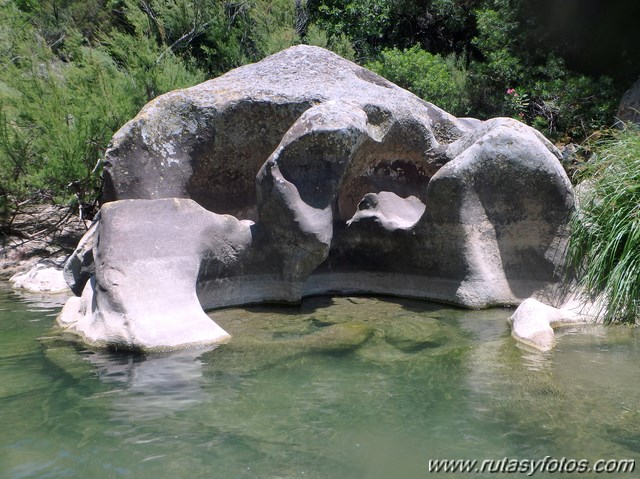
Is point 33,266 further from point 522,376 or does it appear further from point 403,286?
point 522,376

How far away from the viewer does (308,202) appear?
6340 millimetres

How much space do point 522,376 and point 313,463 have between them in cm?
176

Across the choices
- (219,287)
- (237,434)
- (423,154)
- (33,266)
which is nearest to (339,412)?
(237,434)

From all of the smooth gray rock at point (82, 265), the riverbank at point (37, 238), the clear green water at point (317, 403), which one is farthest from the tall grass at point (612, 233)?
the riverbank at point (37, 238)

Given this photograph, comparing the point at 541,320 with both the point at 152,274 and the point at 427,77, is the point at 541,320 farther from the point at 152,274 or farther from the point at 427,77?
the point at 427,77

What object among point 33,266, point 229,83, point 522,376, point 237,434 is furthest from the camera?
point 33,266

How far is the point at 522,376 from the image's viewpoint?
4398 millimetres

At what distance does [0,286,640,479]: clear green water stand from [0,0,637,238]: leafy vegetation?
4.30 m

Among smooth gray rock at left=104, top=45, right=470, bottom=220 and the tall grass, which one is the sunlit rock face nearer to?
smooth gray rock at left=104, top=45, right=470, bottom=220

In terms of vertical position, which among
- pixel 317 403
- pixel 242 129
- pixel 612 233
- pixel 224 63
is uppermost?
pixel 224 63

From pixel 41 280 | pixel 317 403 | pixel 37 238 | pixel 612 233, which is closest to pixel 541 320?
pixel 612 233

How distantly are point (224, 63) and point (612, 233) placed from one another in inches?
384

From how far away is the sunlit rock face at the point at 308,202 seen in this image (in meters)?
6.17

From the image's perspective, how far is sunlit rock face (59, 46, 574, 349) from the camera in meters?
6.17
